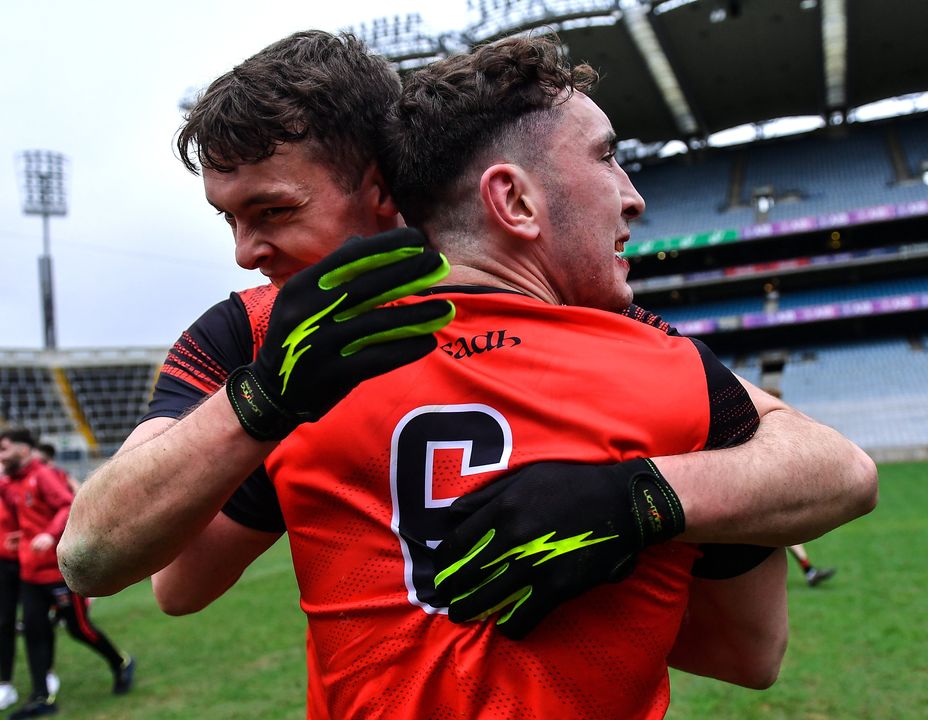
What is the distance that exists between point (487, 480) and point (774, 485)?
46cm

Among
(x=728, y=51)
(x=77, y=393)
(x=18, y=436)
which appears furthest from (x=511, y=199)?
(x=77, y=393)

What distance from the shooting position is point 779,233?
32.0 metres

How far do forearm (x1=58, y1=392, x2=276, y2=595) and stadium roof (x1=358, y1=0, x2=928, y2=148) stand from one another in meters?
24.4

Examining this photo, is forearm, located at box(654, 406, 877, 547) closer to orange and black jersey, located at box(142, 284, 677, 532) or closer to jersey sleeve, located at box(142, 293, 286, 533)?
orange and black jersey, located at box(142, 284, 677, 532)

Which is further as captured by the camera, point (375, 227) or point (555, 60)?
point (375, 227)

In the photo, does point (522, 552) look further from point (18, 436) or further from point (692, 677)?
point (18, 436)

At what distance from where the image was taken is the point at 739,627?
1510 millimetres

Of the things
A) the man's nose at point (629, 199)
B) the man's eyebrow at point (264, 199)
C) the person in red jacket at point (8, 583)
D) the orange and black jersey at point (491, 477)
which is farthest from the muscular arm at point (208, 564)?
the person in red jacket at point (8, 583)

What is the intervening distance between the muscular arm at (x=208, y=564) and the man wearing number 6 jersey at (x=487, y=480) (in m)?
0.27

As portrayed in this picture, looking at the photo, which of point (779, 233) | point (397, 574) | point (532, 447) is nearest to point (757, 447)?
point (532, 447)

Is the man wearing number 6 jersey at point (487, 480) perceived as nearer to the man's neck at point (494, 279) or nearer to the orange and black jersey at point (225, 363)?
the man's neck at point (494, 279)

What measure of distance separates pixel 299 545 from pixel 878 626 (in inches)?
275

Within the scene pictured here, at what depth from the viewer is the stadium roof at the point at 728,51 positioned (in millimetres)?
26078

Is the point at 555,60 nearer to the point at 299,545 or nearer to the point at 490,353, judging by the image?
the point at 490,353
